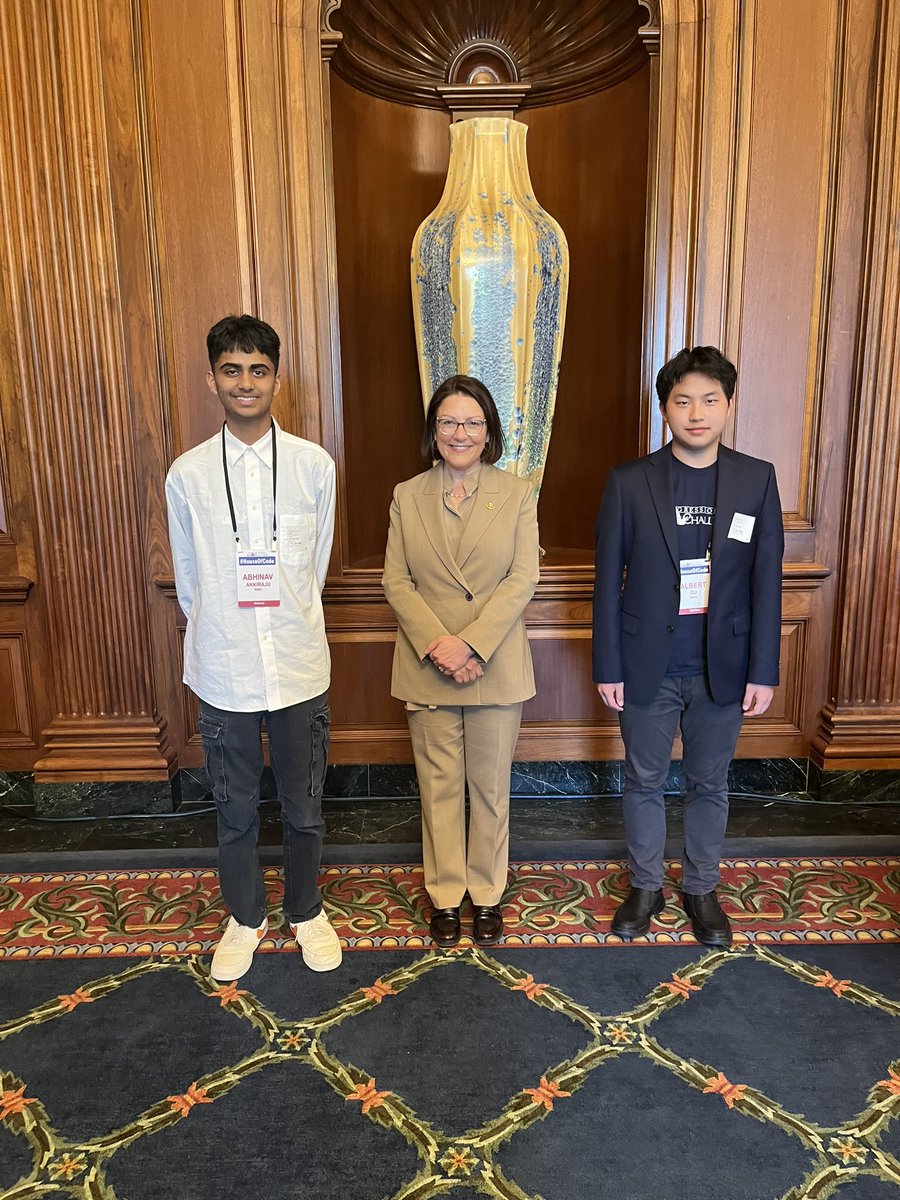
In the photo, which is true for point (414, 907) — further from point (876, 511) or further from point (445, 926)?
point (876, 511)

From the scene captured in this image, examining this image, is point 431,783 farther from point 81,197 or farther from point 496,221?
point 81,197

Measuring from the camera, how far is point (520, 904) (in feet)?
8.04

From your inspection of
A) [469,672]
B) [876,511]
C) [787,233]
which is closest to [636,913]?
[469,672]

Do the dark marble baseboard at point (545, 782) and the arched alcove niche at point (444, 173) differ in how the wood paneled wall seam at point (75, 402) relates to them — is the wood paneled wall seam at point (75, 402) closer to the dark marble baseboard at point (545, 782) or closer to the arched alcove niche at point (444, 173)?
the dark marble baseboard at point (545, 782)

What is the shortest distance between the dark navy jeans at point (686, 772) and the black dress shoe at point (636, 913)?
0.09 feet

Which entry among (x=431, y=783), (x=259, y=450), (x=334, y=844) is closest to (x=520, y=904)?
(x=431, y=783)

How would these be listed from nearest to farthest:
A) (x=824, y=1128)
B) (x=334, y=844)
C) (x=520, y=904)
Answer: (x=824, y=1128), (x=520, y=904), (x=334, y=844)

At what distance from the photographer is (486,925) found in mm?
2260

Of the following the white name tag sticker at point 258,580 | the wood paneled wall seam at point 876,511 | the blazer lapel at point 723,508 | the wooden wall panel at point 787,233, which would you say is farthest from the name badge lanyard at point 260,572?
the wood paneled wall seam at point 876,511

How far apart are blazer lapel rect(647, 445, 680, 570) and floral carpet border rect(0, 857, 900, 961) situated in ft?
3.44

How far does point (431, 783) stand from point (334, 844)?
754 mm

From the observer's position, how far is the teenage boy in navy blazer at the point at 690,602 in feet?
6.91

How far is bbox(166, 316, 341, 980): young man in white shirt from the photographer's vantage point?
1998 mm

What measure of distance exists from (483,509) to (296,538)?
0.49 metres
